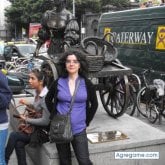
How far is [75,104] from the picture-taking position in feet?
14.5

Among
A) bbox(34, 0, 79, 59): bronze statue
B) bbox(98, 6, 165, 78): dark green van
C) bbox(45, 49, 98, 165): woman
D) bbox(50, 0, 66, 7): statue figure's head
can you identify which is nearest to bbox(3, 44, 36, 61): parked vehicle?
bbox(98, 6, 165, 78): dark green van

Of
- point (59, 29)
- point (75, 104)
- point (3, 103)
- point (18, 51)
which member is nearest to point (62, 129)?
point (75, 104)

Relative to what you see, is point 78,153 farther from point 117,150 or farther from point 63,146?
point 117,150

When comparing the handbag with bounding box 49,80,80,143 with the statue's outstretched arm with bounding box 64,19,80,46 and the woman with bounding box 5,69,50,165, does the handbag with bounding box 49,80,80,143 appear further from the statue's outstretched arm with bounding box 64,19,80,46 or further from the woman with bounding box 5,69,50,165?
the statue's outstretched arm with bounding box 64,19,80,46

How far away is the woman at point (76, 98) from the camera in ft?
14.5

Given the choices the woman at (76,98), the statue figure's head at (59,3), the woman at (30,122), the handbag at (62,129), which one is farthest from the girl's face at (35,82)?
the statue figure's head at (59,3)

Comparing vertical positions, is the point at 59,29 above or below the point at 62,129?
above

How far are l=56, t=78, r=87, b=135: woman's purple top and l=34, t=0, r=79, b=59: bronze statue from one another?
2059mm

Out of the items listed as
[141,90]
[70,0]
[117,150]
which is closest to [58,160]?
[117,150]

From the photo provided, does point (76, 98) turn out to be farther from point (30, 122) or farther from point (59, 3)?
point (59, 3)

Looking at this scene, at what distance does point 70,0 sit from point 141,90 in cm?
4133

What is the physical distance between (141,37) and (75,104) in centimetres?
658

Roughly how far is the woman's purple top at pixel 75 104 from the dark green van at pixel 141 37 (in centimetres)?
510

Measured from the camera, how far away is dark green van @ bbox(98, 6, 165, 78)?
9898mm
